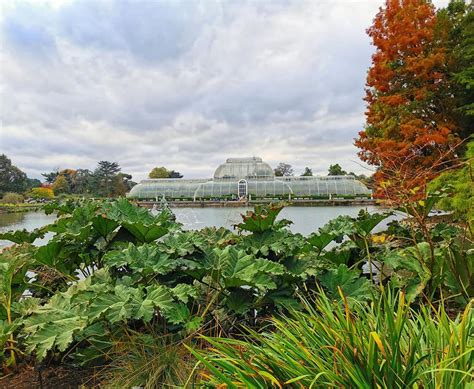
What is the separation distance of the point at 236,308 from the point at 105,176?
56901 millimetres

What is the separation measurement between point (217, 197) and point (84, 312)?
131 feet

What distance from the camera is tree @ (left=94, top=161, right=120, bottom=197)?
Result: 50.3 metres

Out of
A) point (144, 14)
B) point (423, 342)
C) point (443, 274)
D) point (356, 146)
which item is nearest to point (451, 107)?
point (356, 146)

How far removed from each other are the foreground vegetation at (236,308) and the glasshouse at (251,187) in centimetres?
3696

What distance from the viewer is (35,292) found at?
9.84 ft

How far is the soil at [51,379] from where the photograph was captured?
6.75ft

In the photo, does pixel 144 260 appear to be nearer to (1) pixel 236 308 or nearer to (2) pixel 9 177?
(1) pixel 236 308

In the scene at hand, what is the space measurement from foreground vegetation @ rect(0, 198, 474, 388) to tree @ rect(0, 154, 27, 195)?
169ft

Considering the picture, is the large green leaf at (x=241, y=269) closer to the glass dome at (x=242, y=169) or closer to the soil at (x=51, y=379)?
the soil at (x=51, y=379)

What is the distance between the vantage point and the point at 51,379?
2.14 m

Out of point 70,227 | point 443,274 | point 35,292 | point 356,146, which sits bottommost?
point 35,292

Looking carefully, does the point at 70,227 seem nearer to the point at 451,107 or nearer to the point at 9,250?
the point at 9,250

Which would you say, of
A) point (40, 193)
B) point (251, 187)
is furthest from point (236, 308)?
point (40, 193)

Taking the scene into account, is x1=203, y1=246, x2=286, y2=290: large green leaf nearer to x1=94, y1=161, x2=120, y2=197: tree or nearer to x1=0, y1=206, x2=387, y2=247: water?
x1=0, y1=206, x2=387, y2=247: water
